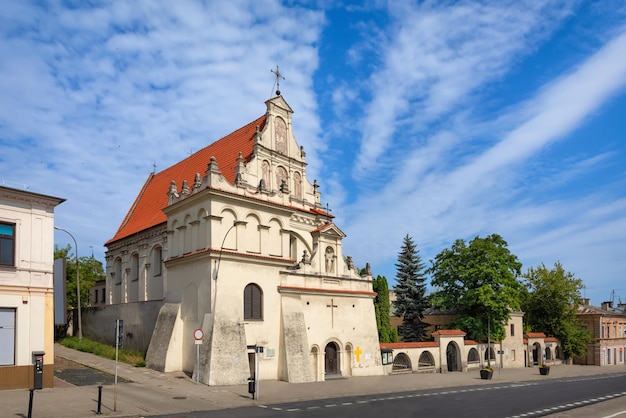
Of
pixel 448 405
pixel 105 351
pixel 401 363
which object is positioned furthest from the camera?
pixel 401 363

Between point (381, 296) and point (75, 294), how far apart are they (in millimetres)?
27252

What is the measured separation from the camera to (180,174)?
4122 centimetres

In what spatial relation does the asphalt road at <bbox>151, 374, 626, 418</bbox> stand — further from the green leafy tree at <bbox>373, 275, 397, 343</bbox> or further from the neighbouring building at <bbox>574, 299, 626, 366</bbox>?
Result: the neighbouring building at <bbox>574, 299, 626, 366</bbox>

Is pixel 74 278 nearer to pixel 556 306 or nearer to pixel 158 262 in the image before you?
pixel 158 262

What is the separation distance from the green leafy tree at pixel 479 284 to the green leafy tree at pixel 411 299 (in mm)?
2437

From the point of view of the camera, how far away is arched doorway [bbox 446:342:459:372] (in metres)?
42.2

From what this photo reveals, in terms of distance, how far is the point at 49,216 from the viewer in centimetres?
2419

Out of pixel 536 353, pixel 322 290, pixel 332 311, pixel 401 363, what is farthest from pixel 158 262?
pixel 536 353

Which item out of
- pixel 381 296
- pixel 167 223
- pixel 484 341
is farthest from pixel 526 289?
pixel 167 223

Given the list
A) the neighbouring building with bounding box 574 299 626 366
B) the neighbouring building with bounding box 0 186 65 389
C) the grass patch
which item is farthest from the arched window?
the neighbouring building with bounding box 574 299 626 366

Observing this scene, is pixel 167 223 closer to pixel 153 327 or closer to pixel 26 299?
pixel 153 327

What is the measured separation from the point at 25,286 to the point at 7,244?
196 cm

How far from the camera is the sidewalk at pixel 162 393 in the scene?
18.7m

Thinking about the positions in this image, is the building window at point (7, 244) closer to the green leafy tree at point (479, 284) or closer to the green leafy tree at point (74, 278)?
the green leafy tree at point (74, 278)
